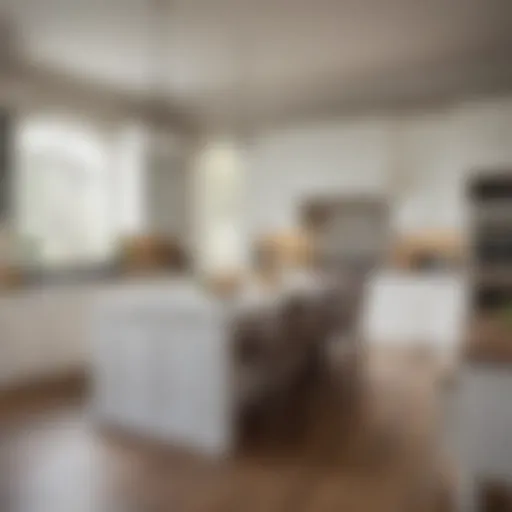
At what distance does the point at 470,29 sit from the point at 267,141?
1040mm

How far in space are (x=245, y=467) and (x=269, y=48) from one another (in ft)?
5.85

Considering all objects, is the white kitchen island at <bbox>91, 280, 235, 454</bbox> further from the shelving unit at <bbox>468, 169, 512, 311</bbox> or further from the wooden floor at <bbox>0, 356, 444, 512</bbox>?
the shelving unit at <bbox>468, 169, 512, 311</bbox>

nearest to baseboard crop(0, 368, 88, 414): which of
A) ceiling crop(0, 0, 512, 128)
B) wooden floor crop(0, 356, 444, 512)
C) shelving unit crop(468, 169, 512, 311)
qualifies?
wooden floor crop(0, 356, 444, 512)

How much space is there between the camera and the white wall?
2.39m

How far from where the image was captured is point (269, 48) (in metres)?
2.53

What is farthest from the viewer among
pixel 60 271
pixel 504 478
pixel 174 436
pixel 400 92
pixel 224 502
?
pixel 400 92

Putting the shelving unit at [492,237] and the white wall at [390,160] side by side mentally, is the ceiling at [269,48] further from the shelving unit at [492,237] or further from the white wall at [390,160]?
the shelving unit at [492,237]

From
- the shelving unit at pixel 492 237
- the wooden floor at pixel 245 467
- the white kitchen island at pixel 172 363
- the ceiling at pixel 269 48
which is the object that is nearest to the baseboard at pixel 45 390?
the wooden floor at pixel 245 467

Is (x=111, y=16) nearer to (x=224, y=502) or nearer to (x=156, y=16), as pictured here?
(x=156, y=16)

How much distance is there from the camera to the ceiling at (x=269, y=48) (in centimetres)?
213

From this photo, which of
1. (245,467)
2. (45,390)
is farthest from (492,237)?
→ (45,390)

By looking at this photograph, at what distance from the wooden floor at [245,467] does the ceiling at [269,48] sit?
Answer: 1.24m

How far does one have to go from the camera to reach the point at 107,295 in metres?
2.40

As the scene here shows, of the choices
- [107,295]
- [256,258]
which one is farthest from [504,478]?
[107,295]
